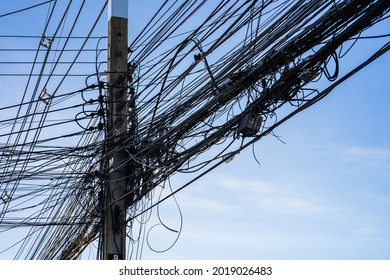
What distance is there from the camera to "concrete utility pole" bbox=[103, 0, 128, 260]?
7949 millimetres

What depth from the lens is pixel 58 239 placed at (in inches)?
377

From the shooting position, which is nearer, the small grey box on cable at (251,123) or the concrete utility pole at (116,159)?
the small grey box on cable at (251,123)

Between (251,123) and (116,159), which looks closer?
(251,123)

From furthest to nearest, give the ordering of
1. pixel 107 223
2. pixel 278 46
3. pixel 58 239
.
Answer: pixel 58 239 < pixel 107 223 < pixel 278 46

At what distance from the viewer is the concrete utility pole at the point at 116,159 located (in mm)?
7949

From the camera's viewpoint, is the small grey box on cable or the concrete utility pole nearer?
the small grey box on cable

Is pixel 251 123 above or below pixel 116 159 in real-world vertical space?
below

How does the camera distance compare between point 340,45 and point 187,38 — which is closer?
point 340,45

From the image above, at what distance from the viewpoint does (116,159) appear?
7.98 m

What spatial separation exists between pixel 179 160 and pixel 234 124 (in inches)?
42.0

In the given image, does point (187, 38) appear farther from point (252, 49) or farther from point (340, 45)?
point (340, 45)
